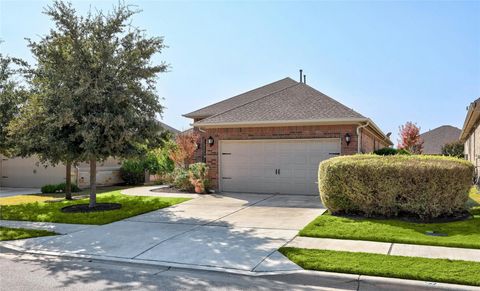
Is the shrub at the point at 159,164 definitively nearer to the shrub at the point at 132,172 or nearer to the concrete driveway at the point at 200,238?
the shrub at the point at 132,172

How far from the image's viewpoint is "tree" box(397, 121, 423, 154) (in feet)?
102

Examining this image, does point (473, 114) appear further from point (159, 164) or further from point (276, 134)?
point (159, 164)

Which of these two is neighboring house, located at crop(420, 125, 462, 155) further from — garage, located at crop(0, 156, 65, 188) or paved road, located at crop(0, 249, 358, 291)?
paved road, located at crop(0, 249, 358, 291)

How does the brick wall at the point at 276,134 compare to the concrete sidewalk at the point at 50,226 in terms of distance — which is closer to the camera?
the concrete sidewalk at the point at 50,226

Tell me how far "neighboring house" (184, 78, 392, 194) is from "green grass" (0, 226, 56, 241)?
7868 millimetres

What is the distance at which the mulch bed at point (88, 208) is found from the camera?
433 inches

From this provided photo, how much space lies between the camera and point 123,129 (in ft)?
34.9

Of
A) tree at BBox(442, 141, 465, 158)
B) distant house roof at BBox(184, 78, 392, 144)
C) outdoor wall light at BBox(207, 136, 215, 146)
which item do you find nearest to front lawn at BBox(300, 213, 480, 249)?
distant house roof at BBox(184, 78, 392, 144)

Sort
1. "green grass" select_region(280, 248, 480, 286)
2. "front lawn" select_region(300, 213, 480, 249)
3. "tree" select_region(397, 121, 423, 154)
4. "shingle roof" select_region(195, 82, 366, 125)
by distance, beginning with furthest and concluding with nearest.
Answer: "tree" select_region(397, 121, 423, 154), "shingle roof" select_region(195, 82, 366, 125), "front lawn" select_region(300, 213, 480, 249), "green grass" select_region(280, 248, 480, 286)

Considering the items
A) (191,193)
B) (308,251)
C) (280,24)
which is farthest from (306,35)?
(308,251)

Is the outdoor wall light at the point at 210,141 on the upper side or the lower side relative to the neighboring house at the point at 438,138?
lower

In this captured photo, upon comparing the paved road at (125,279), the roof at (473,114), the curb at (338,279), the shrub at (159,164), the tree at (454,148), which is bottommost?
the paved road at (125,279)

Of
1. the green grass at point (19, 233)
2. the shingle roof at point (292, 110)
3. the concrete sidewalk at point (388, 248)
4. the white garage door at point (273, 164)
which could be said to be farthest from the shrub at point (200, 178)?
the concrete sidewalk at point (388, 248)

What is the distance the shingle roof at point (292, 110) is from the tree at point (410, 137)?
17660 mm
